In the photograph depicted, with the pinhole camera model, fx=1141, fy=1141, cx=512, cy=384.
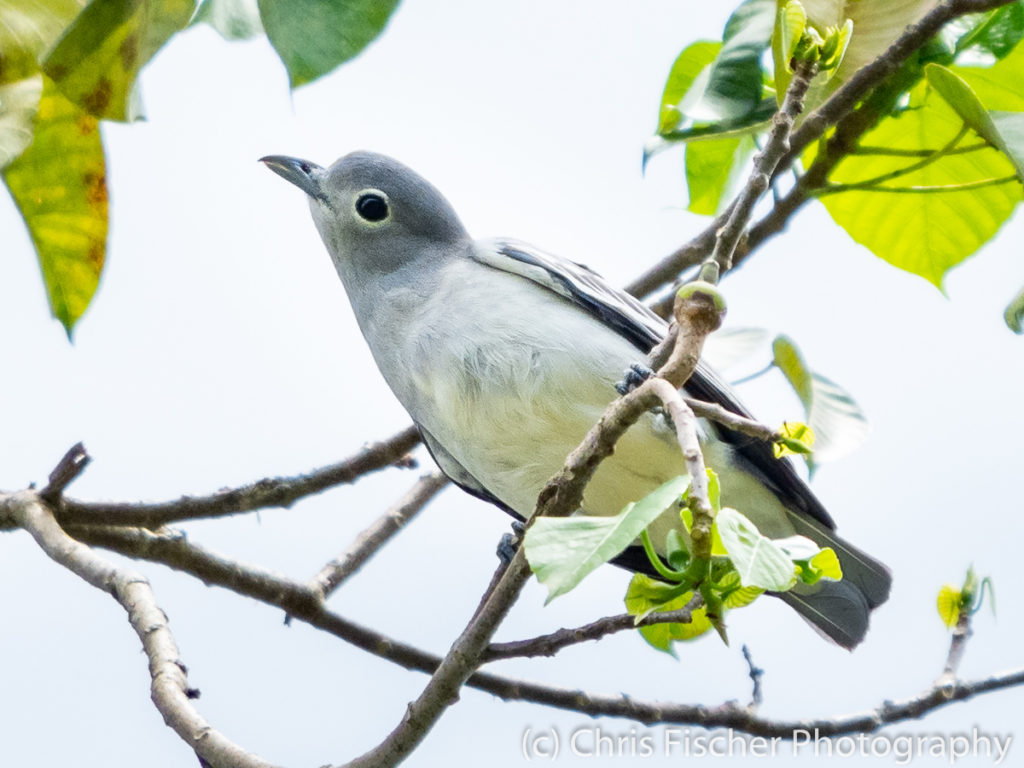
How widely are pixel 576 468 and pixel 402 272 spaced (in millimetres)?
2279

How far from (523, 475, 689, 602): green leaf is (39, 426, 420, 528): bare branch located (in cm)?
206

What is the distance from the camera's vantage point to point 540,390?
129 inches

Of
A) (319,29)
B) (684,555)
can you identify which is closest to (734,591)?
(684,555)

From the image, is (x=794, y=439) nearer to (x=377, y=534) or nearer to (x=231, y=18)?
(x=231, y=18)

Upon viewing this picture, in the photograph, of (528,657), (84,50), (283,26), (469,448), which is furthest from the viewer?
(469,448)

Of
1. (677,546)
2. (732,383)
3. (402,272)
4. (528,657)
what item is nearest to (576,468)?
(677,546)

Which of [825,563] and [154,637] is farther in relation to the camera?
[154,637]

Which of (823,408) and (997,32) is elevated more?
(997,32)

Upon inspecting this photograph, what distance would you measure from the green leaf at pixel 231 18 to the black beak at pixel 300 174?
1923 millimetres

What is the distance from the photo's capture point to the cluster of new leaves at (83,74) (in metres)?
1.49

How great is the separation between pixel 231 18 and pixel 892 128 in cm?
185

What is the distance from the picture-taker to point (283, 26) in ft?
4.82

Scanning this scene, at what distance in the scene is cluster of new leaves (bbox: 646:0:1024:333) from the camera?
8.55 feet

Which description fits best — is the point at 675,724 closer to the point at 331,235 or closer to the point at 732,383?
the point at 732,383
